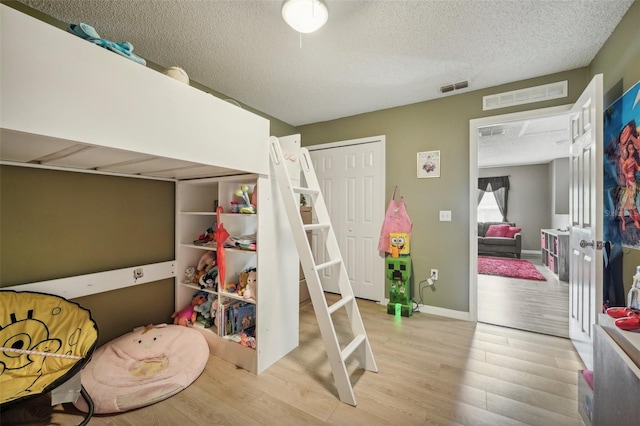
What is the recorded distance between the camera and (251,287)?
6.31ft

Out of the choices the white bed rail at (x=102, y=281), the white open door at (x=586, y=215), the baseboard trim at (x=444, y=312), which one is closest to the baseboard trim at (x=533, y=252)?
the white open door at (x=586, y=215)

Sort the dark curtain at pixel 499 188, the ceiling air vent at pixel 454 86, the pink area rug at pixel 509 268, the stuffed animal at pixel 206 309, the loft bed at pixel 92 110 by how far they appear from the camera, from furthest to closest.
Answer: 1. the dark curtain at pixel 499 188
2. the pink area rug at pixel 509 268
3. the ceiling air vent at pixel 454 86
4. the stuffed animal at pixel 206 309
5. the loft bed at pixel 92 110

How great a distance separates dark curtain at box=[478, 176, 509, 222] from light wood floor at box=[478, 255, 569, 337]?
313 cm

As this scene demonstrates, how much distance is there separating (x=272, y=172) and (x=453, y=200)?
209 centimetres

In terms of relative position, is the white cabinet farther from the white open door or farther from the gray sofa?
the gray sofa

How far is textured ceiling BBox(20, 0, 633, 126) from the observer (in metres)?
1.63

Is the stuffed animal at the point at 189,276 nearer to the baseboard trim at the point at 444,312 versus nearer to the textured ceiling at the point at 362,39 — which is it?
the textured ceiling at the point at 362,39

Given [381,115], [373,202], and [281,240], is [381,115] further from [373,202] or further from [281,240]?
[281,240]

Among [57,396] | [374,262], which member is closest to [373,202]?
[374,262]

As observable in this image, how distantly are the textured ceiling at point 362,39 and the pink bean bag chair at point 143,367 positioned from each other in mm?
2281

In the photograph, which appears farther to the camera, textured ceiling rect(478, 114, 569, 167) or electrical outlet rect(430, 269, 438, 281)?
textured ceiling rect(478, 114, 569, 167)

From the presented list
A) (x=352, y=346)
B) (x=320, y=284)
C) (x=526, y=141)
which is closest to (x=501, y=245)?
(x=526, y=141)

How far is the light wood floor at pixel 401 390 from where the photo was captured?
142 centimetres

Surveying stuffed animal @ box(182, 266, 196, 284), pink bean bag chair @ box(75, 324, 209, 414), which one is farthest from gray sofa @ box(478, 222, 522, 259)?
pink bean bag chair @ box(75, 324, 209, 414)
